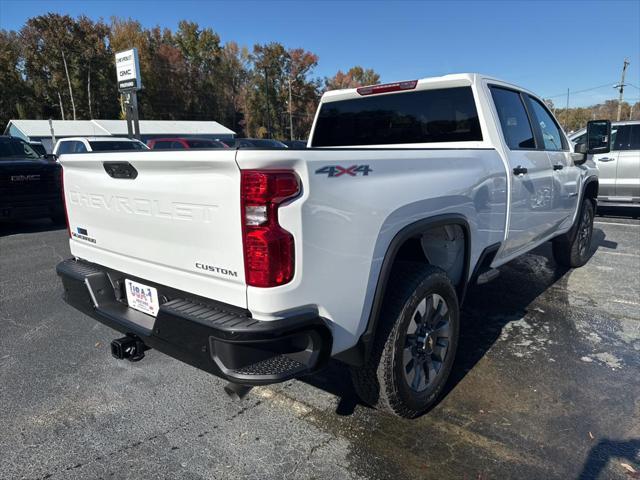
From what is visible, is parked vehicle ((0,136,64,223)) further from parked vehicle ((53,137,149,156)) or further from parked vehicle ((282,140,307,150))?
parked vehicle ((282,140,307,150))

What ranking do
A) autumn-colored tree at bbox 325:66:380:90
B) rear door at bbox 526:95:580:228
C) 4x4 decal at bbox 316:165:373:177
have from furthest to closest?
autumn-colored tree at bbox 325:66:380:90 → rear door at bbox 526:95:580:228 → 4x4 decal at bbox 316:165:373:177

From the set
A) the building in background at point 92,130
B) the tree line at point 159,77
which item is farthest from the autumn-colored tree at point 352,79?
the building in background at point 92,130

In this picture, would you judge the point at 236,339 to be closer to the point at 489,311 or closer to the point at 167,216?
the point at 167,216

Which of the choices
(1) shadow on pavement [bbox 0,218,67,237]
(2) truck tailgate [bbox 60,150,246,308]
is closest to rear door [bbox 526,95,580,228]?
(2) truck tailgate [bbox 60,150,246,308]

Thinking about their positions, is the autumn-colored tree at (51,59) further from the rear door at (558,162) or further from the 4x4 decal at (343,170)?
the 4x4 decal at (343,170)

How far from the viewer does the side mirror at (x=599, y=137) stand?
484cm

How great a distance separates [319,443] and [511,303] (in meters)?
2.94

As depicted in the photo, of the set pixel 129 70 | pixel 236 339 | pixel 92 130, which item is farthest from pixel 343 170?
pixel 92 130

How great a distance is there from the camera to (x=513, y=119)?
385 cm

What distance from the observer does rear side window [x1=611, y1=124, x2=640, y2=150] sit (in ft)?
29.3

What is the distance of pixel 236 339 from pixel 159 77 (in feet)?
221

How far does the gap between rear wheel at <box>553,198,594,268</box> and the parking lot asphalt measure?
57.4 inches

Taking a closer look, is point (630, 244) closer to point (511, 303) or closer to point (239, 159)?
point (511, 303)

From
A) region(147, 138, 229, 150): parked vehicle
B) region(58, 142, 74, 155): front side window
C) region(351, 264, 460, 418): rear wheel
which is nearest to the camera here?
region(351, 264, 460, 418): rear wheel
